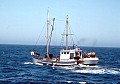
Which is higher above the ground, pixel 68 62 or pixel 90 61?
pixel 90 61

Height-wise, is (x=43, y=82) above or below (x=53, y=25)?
below

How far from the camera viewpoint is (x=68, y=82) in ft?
168

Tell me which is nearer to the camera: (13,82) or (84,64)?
(13,82)

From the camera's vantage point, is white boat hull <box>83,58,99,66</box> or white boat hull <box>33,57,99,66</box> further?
white boat hull <box>33,57,99,66</box>

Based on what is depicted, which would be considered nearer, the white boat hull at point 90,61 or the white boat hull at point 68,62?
the white boat hull at point 90,61

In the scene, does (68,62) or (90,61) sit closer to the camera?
(90,61)

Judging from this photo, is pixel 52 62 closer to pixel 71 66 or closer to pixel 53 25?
pixel 71 66

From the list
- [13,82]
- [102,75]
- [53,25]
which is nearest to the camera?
[13,82]

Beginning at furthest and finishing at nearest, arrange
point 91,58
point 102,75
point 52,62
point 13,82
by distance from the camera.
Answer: point 52,62 < point 91,58 < point 102,75 < point 13,82

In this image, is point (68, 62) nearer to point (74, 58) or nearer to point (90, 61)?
point (74, 58)

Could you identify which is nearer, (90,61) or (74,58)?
(90,61)

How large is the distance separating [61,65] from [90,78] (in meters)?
17.4

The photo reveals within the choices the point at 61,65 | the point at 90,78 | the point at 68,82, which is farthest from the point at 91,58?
the point at 68,82

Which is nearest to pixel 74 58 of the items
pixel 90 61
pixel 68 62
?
pixel 68 62
